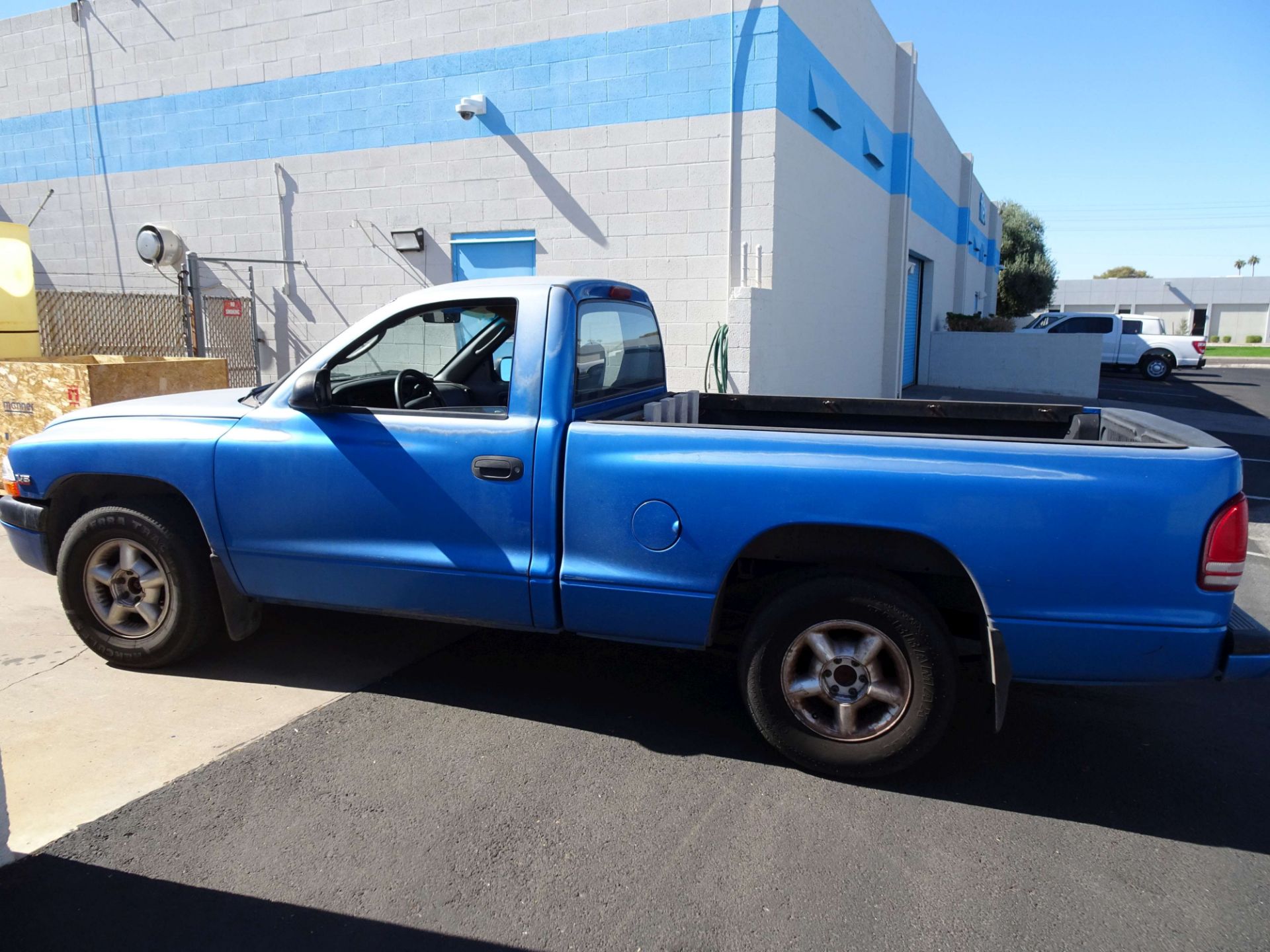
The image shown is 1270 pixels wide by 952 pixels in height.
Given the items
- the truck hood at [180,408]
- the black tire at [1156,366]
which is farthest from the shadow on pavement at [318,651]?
the black tire at [1156,366]

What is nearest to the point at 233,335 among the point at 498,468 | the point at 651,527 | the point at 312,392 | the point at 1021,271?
the point at 312,392

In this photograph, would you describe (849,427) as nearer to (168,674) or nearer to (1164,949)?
(1164,949)

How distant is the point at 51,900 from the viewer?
291 cm

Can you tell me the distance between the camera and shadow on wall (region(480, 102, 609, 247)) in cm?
1084

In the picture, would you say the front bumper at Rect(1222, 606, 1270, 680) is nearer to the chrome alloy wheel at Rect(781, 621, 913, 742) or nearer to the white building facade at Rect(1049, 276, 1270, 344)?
the chrome alloy wheel at Rect(781, 621, 913, 742)

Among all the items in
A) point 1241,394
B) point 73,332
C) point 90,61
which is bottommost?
point 1241,394

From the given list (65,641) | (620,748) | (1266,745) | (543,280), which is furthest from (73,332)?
(1266,745)

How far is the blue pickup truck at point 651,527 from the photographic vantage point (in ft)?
10.8

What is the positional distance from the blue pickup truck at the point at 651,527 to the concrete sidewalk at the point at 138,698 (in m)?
0.25

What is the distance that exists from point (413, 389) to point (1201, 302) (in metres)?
75.5

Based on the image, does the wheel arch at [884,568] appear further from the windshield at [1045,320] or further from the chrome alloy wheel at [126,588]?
the windshield at [1045,320]

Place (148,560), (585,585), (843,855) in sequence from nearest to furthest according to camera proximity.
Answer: (843,855) → (585,585) → (148,560)

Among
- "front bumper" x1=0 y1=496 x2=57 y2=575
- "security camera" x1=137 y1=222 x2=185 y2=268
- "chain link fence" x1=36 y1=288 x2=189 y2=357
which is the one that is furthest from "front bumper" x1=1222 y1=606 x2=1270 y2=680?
"security camera" x1=137 y1=222 x2=185 y2=268

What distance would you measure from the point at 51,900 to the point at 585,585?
2.06 meters
